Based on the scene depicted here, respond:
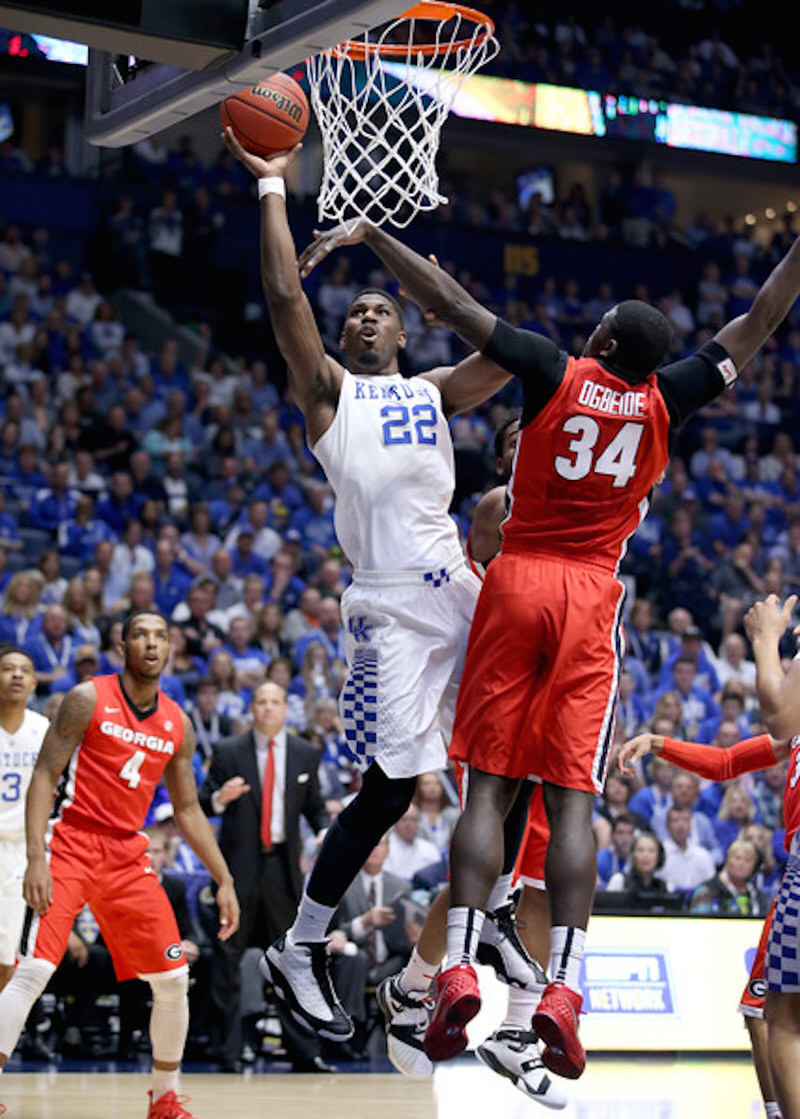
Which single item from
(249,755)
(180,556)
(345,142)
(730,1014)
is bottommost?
(730,1014)

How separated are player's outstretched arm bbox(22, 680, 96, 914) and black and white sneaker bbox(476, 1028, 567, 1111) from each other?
261cm

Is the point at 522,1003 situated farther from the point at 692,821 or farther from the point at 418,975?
the point at 692,821

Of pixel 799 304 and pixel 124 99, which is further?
pixel 799 304

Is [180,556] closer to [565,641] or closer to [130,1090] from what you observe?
[130,1090]

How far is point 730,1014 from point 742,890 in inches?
37.5

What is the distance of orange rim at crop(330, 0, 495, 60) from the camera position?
6.14 meters

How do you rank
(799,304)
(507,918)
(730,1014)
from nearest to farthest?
(507,918) < (730,1014) < (799,304)

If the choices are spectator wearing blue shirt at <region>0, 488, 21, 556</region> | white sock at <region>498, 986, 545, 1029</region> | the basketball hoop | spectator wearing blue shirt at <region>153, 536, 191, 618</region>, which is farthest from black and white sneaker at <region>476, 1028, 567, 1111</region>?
spectator wearing blue shirt at <region>0, 488, 21, 556</region>

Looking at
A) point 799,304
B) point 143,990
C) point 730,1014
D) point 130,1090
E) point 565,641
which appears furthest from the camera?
point 799,304

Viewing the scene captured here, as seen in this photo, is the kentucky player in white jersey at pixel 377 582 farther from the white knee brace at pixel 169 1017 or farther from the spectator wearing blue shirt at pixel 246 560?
the spectator wearing blue shirt at pixel 246 560

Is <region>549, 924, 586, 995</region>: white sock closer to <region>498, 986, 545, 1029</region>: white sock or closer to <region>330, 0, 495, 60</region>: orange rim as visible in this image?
<region>498, 986, 545, 1029</region>: white sock

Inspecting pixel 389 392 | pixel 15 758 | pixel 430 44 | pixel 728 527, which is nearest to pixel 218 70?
pixel 389 392

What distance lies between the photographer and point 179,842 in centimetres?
1055

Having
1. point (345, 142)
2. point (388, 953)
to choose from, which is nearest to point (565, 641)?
point (345, 142)
